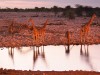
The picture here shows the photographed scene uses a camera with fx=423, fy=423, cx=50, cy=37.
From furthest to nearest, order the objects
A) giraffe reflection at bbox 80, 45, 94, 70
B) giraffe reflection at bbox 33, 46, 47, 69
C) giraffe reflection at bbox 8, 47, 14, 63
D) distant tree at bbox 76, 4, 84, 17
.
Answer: distant tree at bbox 76, 4, 84, 17, giraffe reflection at bbox 8, 47, 14, 63, giraffe reflection at bbox 33, 46, 47, 69, giraffe reflection at bbox 80, 45, 94, 70

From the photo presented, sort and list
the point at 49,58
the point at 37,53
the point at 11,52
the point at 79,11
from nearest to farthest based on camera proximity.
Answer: the point at 49,58 < the point at 37,53 < the point at 11,52 < the point at 79,11

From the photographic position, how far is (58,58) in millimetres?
25234

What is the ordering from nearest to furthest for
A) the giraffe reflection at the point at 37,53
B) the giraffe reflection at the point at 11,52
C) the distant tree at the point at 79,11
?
the giraffe reflection at the point at 37,53 < the giraffe reflection at the point at 11,52 < the distant tree at the point at 79,11

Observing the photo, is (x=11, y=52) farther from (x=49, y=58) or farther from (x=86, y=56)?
(x=86, y=56)

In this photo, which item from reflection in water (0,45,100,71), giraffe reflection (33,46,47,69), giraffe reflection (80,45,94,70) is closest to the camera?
reflection in water (0,45,100,71)

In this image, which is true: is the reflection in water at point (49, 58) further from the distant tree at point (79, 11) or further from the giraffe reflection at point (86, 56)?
the distant tree at point (79, 11)

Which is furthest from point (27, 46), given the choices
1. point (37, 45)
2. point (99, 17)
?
point (99, 17)

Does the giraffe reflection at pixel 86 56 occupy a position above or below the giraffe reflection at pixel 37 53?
below

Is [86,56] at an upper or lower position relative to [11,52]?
lower

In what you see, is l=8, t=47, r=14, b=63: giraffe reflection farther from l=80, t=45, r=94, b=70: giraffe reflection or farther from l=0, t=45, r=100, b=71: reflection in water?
l=80, t=45, r=94, b=70: giraffe reflection

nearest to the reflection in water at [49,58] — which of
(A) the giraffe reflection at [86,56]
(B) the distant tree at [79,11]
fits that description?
(A) the giraffe reflection at [86,56]

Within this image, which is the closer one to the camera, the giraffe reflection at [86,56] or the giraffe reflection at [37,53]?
the giraffe reflection at [86,56]

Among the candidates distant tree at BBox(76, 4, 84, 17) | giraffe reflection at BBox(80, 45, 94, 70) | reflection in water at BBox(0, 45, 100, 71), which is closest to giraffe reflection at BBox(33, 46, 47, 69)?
reflection in water at BBox(0, 45, 100, 71)

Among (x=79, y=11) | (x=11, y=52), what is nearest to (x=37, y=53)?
(x=11, y=52)
